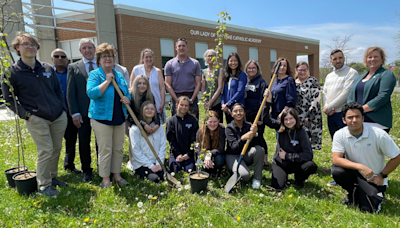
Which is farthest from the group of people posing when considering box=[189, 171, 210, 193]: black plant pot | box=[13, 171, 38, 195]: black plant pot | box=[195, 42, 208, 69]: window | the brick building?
box=[195, 42, 208, 69]: window

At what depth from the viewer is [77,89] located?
4062 mm

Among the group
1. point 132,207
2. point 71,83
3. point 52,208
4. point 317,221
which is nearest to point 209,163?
point 132,207

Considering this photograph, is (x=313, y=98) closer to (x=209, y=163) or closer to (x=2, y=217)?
(x=209, y=163)

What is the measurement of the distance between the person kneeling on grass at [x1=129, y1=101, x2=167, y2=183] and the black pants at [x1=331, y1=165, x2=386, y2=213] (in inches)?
105

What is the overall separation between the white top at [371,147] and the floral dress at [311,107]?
4.38 ft

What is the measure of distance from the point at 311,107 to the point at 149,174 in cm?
308

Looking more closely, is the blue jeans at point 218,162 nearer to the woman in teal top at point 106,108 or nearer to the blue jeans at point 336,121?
the woman in teal top at point 106,108

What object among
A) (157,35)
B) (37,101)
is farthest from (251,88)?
(157,35)

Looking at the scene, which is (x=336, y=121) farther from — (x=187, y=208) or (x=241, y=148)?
(x=187, y=208)

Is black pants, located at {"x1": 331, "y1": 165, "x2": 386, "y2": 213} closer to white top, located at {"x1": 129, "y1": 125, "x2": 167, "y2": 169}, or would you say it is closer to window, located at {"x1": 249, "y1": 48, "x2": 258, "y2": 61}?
white top, located at {"x1": 129, "y1": 125, "x2": 167, "y2": 169}

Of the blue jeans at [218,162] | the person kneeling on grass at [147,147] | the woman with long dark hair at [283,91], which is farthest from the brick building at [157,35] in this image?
the blue jeans at [218,162]

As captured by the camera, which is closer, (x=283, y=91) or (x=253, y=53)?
(x=283, y=91)

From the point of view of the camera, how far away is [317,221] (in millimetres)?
3012

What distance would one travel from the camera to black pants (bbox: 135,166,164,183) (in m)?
4.11
